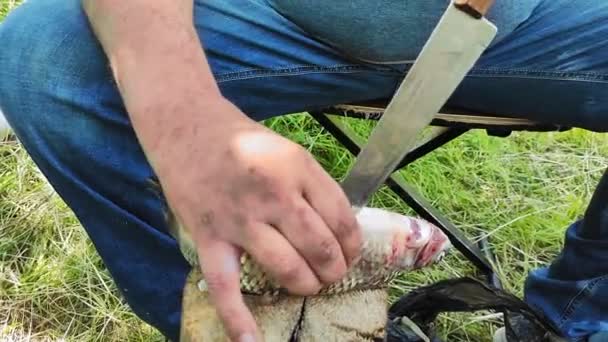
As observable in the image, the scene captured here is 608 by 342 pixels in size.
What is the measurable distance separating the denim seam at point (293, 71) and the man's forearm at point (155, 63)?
13 centimetres

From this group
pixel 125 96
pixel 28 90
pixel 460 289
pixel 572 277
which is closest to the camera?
pixel 125 96

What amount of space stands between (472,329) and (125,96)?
3.00ft

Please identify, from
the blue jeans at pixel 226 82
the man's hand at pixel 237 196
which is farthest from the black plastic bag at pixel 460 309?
the man's hand at pixel 237 196

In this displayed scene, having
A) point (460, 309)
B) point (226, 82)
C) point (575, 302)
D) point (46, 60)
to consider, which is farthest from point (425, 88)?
point (575, 302)

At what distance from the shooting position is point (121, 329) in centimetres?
147

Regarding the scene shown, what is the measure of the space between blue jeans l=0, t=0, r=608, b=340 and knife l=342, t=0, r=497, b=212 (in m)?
0.23

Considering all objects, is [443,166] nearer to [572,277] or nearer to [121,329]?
[572,277]

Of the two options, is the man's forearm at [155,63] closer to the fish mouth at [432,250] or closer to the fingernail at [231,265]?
the fingernail at [231,265]

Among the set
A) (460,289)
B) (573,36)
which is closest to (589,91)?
(573,36)

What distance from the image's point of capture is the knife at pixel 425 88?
29.0 inches

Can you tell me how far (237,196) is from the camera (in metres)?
0.73

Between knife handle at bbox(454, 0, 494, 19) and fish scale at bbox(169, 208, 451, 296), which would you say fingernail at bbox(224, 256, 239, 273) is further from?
knife handle at bbox(454, 0, 494, 19)

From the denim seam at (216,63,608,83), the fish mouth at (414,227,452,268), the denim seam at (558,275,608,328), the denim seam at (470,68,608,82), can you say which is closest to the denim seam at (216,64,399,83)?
the denim seam at (216,63,608,83)

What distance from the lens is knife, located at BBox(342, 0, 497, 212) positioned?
0.74 metres
